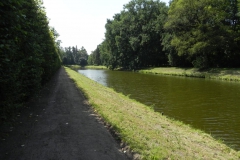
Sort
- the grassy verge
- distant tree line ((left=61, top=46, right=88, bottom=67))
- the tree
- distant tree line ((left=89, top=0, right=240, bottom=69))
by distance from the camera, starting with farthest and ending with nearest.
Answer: distant tree line ((left=61, top=46, right=88, bottom=67)), distant tree line ((left=89, top=0, right=240, bottom=69)), the tree, the grassy verge

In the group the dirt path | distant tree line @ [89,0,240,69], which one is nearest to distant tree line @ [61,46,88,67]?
distant tree line @ [89,0,240,69]

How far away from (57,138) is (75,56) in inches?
6739

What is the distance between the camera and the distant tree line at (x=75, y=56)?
496 feet

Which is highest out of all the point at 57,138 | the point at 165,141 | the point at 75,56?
the point at 75,56

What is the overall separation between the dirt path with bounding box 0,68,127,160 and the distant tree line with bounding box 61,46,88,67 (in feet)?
444

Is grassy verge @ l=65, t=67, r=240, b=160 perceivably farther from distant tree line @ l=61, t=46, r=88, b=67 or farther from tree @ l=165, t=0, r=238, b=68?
distant tree line @ l=61, t=46, r=88, b=67

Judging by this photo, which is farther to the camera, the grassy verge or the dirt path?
the grassy verge

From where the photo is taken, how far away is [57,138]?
6.96 metres

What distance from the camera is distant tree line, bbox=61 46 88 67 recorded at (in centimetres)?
15129

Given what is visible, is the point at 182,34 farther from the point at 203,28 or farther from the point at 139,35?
the point at 139,35

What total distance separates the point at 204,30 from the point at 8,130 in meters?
40.7

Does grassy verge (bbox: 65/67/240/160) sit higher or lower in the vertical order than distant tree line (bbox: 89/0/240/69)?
lower

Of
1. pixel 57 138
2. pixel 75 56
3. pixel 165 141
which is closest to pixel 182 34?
pixel 165 141

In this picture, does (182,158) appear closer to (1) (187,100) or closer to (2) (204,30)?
(1) (187,100)
